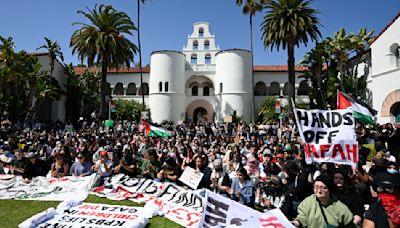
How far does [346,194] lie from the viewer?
183 inches

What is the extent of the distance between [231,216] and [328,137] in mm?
2423

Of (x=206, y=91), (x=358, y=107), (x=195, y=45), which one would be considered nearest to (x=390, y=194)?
(x=358, y=107)

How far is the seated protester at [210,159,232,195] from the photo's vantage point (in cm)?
726

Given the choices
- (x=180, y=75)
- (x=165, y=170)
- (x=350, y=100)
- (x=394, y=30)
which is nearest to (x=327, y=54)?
(x=394, y=30)

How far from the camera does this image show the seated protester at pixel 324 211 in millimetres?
3594

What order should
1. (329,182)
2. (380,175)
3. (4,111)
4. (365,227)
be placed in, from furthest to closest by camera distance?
(4,111)
(380,175)
(329,182)
(365,227)

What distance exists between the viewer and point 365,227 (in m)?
3.38

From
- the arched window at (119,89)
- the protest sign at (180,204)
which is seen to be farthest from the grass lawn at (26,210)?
the arched window at (119,89)

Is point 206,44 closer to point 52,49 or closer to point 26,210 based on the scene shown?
point 52,49

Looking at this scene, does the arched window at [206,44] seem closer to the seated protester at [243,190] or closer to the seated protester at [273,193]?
the seated protester at [273,193]

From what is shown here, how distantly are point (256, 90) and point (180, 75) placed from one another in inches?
428

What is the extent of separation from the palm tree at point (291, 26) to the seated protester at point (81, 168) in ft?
66.4

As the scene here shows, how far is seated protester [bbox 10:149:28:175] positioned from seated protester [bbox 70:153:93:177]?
5.21 ft

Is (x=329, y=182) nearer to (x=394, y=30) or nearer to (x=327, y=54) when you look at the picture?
(x=394, y=30)
